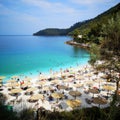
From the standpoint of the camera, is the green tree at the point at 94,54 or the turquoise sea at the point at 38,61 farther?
the turquoise sea at the point at 38,61

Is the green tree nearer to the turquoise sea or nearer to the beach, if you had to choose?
the beach

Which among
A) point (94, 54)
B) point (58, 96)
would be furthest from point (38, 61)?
point (94, 54)

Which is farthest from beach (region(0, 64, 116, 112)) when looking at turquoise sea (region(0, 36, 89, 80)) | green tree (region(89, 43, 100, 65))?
turquoise sea (region(0, 36, 89, 80))

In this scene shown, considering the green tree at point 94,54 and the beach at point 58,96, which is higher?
the green tree at point 94,54

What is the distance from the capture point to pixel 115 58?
1736cm

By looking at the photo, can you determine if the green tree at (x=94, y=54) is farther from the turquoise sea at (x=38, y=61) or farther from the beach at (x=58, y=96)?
the turquoise sea at (x=38, y=61)

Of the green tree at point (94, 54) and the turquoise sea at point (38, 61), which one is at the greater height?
the green tree at point (94, 54)

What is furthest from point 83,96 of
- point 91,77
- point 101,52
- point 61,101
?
point 91,77

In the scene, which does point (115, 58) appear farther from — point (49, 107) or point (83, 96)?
point (49, 107)

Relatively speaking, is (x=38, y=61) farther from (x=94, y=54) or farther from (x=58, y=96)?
(x=94, y=54)

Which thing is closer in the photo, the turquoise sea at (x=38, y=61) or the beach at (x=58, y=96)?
the beach at (x=58, y=96)

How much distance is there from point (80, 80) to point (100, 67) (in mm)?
11295

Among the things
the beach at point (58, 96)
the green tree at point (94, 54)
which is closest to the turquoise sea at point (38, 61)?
the beach at point (58, 96)

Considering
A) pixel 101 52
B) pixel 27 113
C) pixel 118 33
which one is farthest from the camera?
pixel 101 52
